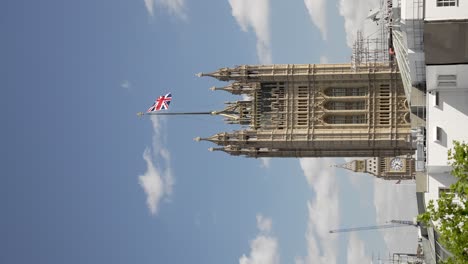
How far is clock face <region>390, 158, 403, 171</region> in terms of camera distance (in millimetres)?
158812

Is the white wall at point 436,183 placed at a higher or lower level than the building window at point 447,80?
lower

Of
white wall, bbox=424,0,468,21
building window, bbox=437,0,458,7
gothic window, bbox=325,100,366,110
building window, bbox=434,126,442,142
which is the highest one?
building window, bbox=437,0,458,7

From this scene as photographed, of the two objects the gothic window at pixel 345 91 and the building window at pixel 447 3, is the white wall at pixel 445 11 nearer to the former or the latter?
the building window at pixel 447 3

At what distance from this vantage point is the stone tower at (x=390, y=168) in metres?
157

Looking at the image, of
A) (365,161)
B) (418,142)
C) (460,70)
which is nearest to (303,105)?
(418,142)

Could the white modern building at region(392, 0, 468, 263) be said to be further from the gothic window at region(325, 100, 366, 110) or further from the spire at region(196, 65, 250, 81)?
the spire at region(196, 65, 250, 81)

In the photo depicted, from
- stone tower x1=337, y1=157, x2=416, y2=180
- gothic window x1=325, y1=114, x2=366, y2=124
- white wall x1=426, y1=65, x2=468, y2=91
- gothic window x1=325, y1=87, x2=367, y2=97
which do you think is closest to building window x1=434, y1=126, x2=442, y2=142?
white wall x1=426, y1=65, x2=468, y2=91

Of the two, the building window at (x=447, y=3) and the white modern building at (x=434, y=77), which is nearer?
the building window at (x=447, y=3)

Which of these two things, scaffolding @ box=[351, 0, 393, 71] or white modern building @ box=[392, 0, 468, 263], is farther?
scaffolding @ box=[351, 0, 393, 71]

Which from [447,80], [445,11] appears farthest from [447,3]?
[447,80]

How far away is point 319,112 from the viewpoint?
307 ft

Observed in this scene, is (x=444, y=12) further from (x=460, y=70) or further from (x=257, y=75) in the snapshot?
(x=257, y=75)

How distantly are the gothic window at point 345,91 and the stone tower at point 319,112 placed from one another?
0.01 meters

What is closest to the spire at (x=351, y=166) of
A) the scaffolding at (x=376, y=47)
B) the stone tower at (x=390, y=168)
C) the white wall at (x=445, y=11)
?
the stone tower at (x=390, y=168)
